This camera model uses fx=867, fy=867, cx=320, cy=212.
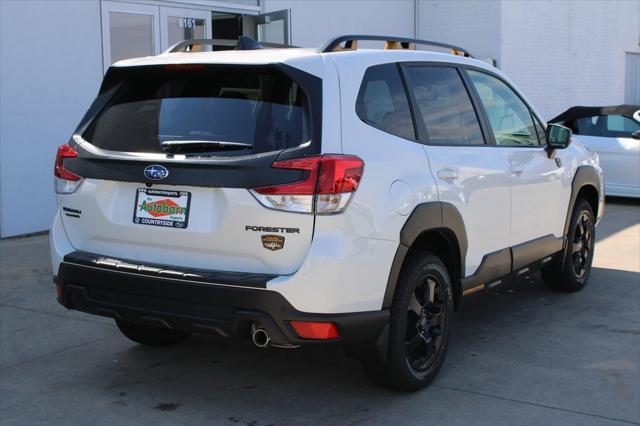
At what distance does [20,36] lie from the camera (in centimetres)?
951

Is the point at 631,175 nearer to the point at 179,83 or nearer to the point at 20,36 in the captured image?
the point at 20,36

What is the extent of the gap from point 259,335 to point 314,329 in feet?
0.87

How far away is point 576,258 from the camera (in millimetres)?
7059

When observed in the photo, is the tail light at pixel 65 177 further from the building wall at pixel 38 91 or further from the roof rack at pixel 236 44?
the building wall at pixel 38 91

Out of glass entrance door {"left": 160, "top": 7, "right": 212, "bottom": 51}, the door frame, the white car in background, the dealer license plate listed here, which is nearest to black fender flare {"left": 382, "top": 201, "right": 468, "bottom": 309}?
the dealer license plate

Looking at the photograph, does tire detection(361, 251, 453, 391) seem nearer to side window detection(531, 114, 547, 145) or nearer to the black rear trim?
the black rear trim

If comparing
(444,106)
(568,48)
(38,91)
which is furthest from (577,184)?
(568,48)

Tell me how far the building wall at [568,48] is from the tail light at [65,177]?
43.7 ft

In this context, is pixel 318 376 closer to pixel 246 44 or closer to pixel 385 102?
pixel 385 102

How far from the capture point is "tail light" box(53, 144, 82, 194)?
4562 millimetres

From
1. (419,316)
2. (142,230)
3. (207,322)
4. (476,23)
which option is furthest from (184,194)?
(476,23)

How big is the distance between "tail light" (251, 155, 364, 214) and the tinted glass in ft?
31.5

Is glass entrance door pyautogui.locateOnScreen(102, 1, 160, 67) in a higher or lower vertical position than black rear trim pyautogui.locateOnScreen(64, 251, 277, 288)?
higher

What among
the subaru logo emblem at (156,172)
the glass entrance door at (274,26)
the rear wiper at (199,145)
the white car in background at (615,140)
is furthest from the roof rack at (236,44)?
the white car in background at (615,140)
